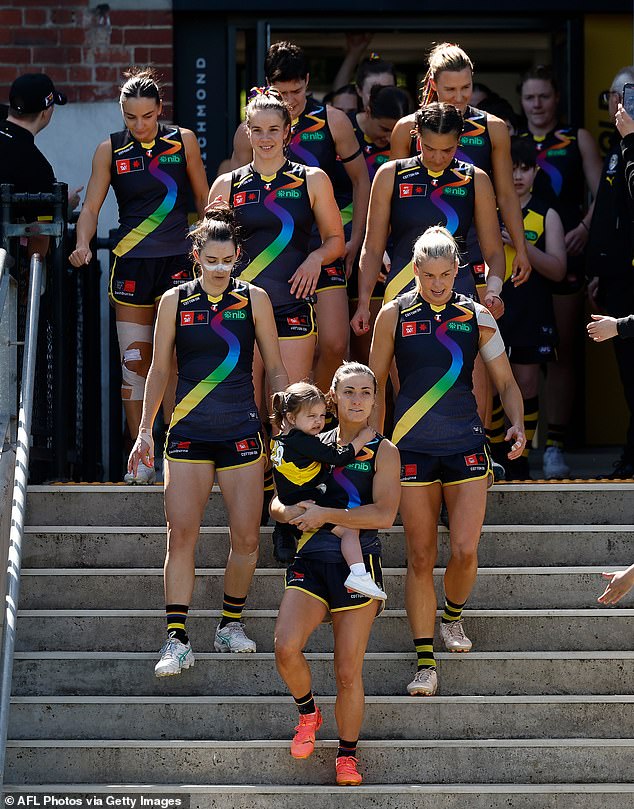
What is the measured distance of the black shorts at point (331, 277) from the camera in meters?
7.05

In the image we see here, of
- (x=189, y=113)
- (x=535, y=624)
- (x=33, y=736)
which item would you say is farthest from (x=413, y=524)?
(x=189, y=113)

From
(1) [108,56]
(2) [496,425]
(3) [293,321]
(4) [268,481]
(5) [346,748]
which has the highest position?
(1) [108,56]

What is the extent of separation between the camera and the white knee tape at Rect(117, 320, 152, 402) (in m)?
7.23

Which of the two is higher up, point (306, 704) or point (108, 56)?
point (108, 56)

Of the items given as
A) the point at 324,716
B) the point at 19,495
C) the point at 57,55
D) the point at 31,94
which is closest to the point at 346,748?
the point at 324,716

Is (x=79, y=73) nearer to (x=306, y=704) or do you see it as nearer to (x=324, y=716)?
(x=324, y=716)

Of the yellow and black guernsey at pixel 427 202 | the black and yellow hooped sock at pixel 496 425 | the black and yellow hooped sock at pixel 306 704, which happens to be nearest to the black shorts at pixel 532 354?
the black and yellow hooped sock at pixel 496 425

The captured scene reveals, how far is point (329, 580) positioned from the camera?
18.4 ft

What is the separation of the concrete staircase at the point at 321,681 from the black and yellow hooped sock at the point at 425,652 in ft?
0.41

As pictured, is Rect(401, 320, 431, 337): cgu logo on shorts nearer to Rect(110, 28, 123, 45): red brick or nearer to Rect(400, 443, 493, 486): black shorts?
Rect(400, 443, 493, 486): black shorts

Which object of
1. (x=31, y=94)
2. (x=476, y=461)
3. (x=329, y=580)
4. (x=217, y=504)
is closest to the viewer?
(x=329, y=580)

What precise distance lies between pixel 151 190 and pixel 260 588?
6.66 feet

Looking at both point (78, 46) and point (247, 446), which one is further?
point (78, 46)

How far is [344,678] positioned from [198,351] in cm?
149
